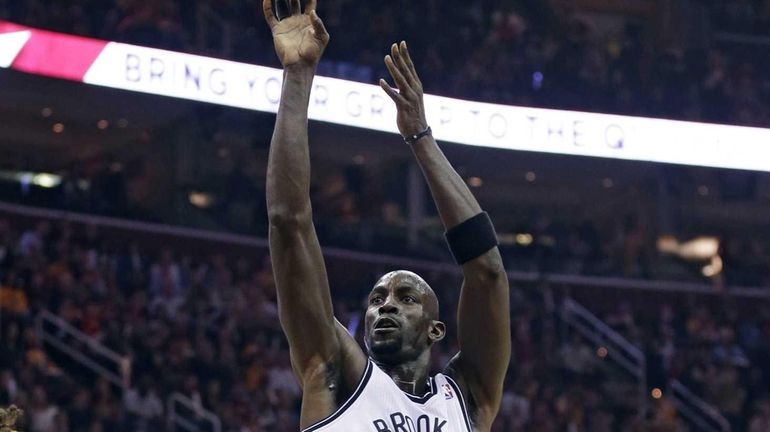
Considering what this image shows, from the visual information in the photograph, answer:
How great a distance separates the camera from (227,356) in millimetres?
13508

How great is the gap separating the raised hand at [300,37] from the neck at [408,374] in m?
Result: 0.91

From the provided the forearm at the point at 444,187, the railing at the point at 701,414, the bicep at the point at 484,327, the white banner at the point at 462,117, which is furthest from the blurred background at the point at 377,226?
the forearm at the point at 444,187

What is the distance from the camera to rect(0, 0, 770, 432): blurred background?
1308cm

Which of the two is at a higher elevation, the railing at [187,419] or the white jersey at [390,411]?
the railing at [187,419]

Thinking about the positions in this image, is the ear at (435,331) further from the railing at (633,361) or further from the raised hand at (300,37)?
the railing at (633,361)

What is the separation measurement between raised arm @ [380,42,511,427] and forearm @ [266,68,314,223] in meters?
0.45

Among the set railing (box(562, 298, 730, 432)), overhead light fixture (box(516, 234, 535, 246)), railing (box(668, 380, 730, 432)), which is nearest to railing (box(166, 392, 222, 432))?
railing (box(562, 298, 730, 432))

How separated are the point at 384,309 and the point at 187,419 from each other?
30.3 feet

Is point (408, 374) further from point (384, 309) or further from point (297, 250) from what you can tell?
point (297, 250)

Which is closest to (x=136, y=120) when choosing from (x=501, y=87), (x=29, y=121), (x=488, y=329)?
(x=29, y=121)

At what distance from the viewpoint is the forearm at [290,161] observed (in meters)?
3.58

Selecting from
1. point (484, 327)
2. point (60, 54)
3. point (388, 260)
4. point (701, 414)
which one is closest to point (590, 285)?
point (388, 260)

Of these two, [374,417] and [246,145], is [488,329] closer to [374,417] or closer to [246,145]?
[374,417]

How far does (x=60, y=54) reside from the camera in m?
15.8
